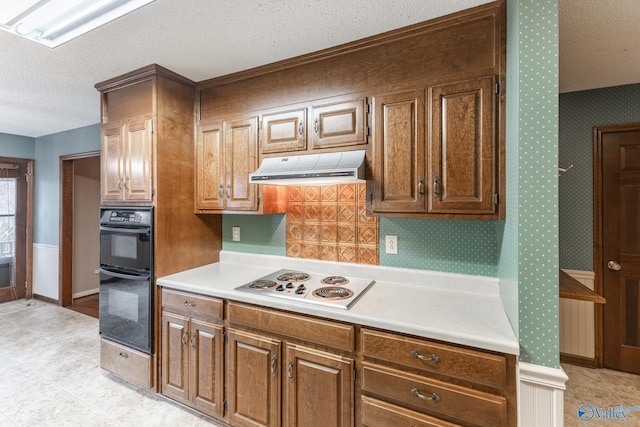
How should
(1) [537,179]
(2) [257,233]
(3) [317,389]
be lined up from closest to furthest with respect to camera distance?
(1) [537,179], (3) [317,389], (2) [257,233]

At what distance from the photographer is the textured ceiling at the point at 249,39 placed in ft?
5.20

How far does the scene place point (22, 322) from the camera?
381 centimetres

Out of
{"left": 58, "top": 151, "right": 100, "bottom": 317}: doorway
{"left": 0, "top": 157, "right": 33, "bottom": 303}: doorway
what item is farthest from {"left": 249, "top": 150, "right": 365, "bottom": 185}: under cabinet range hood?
{"left": 0, "top": 157, "right": 33, "bottom": 303}: doorway

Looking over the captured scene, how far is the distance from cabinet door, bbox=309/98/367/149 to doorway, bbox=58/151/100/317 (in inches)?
140

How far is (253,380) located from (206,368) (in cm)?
39

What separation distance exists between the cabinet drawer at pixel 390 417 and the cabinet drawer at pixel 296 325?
0.91 ft

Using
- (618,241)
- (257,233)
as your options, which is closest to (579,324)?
(618,241)

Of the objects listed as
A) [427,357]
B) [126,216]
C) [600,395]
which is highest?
[126,216]

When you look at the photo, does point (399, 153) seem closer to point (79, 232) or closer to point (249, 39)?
point (249, 39)

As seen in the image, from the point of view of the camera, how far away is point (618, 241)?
2.66 meters

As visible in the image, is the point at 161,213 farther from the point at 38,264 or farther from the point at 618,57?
the point at 38,264

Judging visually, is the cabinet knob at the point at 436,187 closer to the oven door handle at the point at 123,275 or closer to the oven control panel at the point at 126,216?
the oven control panel at the point at 126,216

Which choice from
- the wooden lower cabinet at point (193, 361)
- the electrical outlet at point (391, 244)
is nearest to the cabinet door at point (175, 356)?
the wooden lower cabinet at point (193, 361)

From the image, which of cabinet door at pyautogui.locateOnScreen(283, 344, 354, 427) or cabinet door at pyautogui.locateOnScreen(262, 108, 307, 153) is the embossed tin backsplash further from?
cabinet door at pyautogui.locateOnScreen(283, 344, 354, 427)
